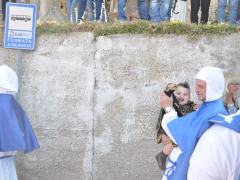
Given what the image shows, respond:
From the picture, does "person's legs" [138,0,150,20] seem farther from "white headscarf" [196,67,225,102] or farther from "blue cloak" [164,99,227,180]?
"white headscarf" [196,67,225,102]

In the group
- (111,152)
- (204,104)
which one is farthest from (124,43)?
(204,104)

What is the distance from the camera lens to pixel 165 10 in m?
7.85

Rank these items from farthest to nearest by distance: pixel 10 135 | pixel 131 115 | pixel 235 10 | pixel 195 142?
pixel 235 10, pixel 131 115, pixel 10 135, pixel 195 142

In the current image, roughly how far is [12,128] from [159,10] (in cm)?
305

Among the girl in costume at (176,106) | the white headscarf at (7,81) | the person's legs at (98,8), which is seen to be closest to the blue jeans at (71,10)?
the person's legs at (98,8)

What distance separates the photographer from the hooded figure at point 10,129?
579cm

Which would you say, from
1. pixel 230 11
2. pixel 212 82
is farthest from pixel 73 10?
pixel 212 82

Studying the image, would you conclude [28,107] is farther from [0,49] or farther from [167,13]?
[167,13]

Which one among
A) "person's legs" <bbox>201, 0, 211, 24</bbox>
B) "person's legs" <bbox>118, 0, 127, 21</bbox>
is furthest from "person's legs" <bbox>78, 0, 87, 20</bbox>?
"person's legs" <bbox>201, 0, 211, 24</bbox>

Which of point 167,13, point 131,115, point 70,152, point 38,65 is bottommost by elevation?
point 70,152

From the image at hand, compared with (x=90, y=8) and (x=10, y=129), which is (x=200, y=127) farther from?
(x=90, y=8)

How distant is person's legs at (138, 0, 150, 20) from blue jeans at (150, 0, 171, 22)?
0.21 meters

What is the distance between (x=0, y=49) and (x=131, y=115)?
6.47ft

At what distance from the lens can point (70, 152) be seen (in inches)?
286
